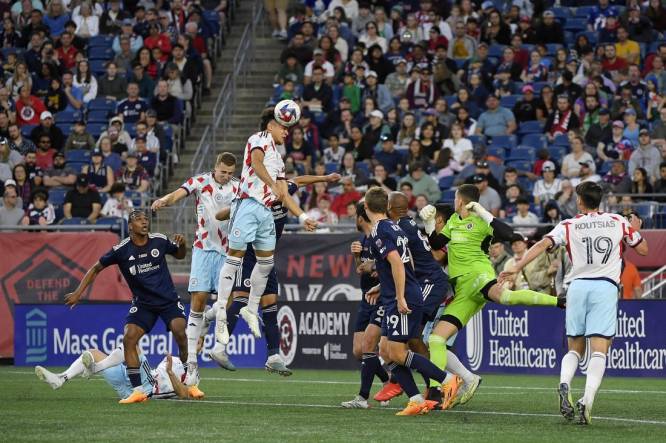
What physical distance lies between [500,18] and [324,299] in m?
8.77

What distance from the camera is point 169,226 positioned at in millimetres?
26047

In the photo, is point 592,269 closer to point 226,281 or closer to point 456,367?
point 456,367

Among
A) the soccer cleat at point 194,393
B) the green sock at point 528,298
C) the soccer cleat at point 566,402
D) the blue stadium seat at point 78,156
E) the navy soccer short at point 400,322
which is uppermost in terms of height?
the blue stadium seat at point 78,156

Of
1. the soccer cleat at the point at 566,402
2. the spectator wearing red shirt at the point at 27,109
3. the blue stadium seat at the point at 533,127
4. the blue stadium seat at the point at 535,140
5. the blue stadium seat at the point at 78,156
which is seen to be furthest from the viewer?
the spectator wearing red shirt at the point at 27,109

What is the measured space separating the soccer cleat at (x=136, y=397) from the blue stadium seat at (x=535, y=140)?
12.9 m

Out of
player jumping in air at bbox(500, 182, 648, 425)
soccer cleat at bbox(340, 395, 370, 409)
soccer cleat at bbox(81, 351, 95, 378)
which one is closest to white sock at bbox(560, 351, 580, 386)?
player jumping in air at bbox(500, 182, 648, 425)

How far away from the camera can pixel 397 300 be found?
12.5 meters

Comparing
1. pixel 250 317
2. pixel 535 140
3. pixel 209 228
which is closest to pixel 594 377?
pixel 250 317

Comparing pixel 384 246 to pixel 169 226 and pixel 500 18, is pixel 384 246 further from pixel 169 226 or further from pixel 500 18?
pixel 500 18

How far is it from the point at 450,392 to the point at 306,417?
5.09 ft

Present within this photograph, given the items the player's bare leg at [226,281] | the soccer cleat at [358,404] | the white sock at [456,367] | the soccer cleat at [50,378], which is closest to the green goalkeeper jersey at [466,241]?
the white sock at [456,367]

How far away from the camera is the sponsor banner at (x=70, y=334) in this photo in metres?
22.6

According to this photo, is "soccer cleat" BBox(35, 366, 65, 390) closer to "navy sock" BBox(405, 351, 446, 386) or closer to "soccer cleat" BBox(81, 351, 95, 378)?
"soccer cleat" BBox(81, 351, 95, 378)

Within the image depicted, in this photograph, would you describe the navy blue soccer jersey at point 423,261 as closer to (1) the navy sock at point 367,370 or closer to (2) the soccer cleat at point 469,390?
(1) the navy sock at point 367,370
